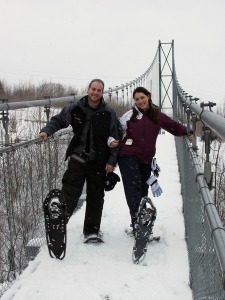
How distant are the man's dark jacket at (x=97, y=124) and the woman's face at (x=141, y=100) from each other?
24cm

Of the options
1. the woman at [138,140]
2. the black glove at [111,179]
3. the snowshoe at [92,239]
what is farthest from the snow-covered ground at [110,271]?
the black glove at [111,179]

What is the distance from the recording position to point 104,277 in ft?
9.61

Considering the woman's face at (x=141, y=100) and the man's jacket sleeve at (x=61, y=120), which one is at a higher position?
the woman's face at (x=141, y=100)

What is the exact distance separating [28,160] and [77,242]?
0.75 metres

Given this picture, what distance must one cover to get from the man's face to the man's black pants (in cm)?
47

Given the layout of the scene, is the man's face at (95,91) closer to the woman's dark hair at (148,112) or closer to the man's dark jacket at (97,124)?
the man's dark jacket at (97,124)

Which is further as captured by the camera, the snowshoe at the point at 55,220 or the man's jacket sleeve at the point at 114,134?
the man's jacket sleeve at the point at 114,134

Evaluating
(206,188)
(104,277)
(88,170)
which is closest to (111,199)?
(88,170)

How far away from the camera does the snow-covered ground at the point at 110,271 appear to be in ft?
8.87

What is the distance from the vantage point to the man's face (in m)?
3.29

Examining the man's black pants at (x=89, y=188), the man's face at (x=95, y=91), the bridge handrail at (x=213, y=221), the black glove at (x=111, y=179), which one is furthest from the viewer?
the black glove at (x=111, y=179)

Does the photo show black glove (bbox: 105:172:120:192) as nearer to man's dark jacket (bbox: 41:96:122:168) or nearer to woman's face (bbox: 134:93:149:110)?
man's dark jacket (bbox: 41:96:122:168)

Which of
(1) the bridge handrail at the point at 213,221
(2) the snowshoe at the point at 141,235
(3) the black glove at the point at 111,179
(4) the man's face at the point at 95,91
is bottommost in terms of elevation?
(2) the snowshoe at the point at 141,235

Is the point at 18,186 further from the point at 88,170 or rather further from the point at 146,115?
the point at 146,115
